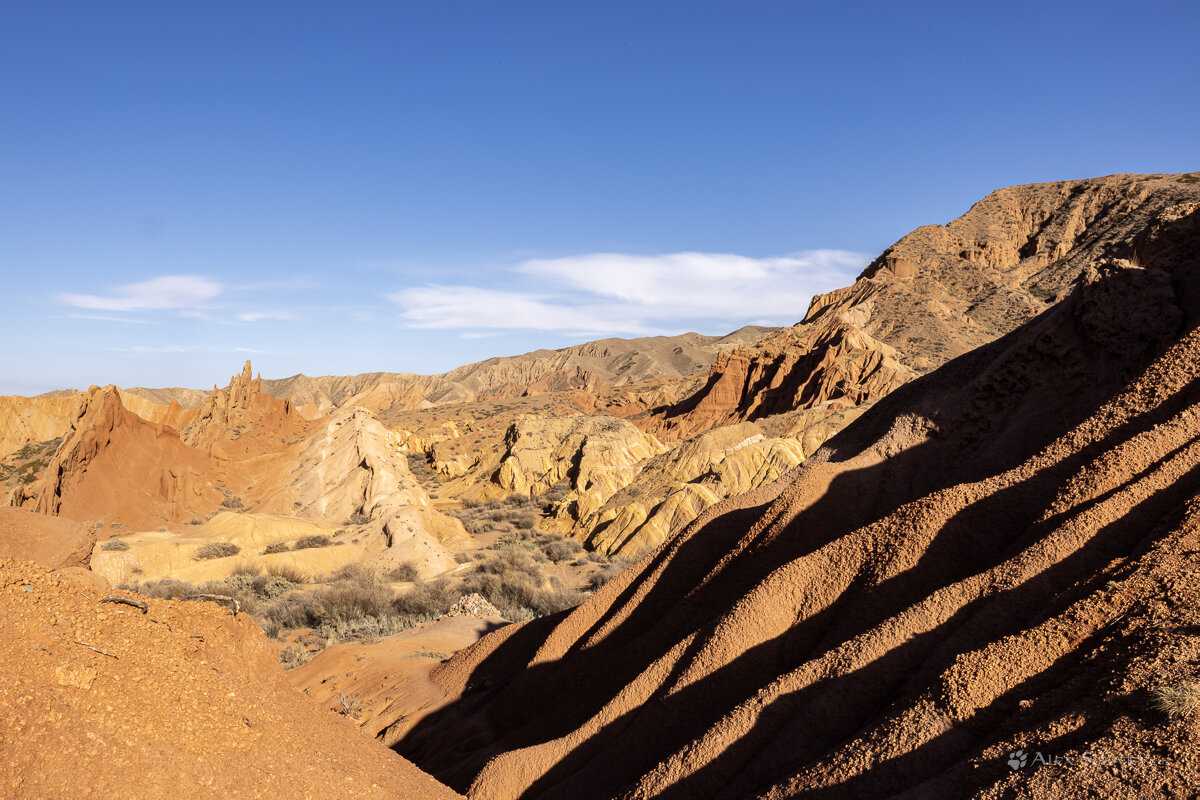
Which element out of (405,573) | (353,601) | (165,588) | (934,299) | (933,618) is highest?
(934,299)

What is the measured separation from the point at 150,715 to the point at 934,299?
63005 mm

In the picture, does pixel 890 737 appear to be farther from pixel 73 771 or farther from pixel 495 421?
pixel 495 421

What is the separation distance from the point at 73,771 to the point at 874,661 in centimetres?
491

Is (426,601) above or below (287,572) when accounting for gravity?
below

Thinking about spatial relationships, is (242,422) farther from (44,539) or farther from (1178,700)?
(1178,700)

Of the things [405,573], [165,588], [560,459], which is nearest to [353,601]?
[405,573]

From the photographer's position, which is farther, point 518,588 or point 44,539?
point 518,588

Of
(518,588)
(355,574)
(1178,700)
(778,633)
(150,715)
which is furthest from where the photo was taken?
(355,574)

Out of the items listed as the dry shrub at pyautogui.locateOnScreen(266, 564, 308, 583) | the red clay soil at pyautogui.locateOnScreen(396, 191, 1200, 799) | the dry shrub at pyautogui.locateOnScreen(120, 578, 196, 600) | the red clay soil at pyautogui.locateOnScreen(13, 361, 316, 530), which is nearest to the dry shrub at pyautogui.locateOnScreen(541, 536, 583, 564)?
the dry shrub at pyautogui.locateOnScreen(266, 564, 308, 583)

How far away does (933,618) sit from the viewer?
4.76 m

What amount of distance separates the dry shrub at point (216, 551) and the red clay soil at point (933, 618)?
11.7 metres

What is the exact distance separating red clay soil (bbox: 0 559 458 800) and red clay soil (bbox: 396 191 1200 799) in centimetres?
200

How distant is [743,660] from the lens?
602 cm

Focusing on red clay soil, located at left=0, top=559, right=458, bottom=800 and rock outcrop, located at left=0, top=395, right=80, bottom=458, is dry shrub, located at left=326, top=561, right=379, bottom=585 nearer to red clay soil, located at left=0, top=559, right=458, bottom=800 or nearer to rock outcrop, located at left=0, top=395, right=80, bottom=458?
red clay soil, located at left=0, top=559, right=458, bottom=800
